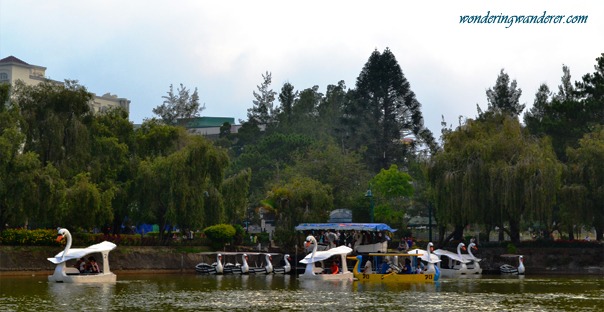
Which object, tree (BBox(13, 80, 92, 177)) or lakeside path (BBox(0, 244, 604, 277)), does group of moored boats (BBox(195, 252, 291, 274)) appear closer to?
lakeside path (BBox(0, 244, 604, 277))

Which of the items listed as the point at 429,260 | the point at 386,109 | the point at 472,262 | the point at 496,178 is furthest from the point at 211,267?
the point at 386,109

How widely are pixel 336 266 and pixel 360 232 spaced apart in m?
11.9

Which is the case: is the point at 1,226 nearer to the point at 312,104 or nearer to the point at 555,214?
the point at 555,214

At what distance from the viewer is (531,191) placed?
63250 millimetres

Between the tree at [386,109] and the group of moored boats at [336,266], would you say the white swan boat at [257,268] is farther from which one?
the tree at [386,109]

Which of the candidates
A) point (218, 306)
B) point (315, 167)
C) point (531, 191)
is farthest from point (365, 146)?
point (218, 306)

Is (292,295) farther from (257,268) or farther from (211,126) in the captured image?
(211,126)

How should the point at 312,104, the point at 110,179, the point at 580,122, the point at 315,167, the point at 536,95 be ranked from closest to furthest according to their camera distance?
1. the point at 110,179
2. the point at 580,122
3. the point at 315,167
4. the point at 536,95
5. the point at 312,104

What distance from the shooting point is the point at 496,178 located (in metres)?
64.4

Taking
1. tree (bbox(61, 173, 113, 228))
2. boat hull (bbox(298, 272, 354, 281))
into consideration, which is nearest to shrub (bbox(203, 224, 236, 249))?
tree (bbox(61, 173, 113, 228))

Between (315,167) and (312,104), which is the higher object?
(312,104)

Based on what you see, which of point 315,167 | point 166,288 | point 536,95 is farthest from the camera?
point 536,95

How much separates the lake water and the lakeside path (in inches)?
138

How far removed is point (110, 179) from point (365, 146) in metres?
46.4
